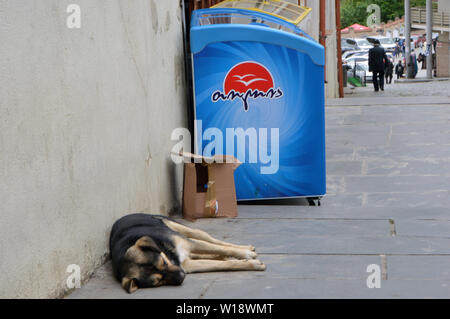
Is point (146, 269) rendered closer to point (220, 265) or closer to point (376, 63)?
point (220, 265)

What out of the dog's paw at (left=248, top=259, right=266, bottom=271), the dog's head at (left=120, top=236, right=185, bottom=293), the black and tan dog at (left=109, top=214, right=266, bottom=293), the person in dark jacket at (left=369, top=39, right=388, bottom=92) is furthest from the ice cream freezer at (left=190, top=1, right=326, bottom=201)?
the person in dark jacket at (left=369, top=39, right=388, bottom=92)

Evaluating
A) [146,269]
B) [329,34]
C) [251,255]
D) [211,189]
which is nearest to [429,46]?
[329,34]

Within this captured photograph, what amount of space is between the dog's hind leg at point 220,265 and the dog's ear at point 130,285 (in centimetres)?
48

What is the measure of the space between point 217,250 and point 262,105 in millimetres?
2220

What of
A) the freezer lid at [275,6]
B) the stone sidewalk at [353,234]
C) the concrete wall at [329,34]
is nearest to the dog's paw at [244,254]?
the stone sidewalk at [353,234]

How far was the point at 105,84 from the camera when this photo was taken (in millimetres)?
4797

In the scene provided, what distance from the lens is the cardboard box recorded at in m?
6.15

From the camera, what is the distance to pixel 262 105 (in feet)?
21.7

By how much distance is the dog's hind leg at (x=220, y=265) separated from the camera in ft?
14.9

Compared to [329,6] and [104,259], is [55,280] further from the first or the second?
[329,6]

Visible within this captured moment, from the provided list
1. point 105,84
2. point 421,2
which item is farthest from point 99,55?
point 421,2

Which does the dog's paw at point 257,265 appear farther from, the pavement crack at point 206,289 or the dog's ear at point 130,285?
the dog's ear at point 130,285

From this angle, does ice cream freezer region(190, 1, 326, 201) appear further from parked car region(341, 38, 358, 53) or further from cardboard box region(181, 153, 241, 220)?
parked car region(341, 38, 358, 53)
